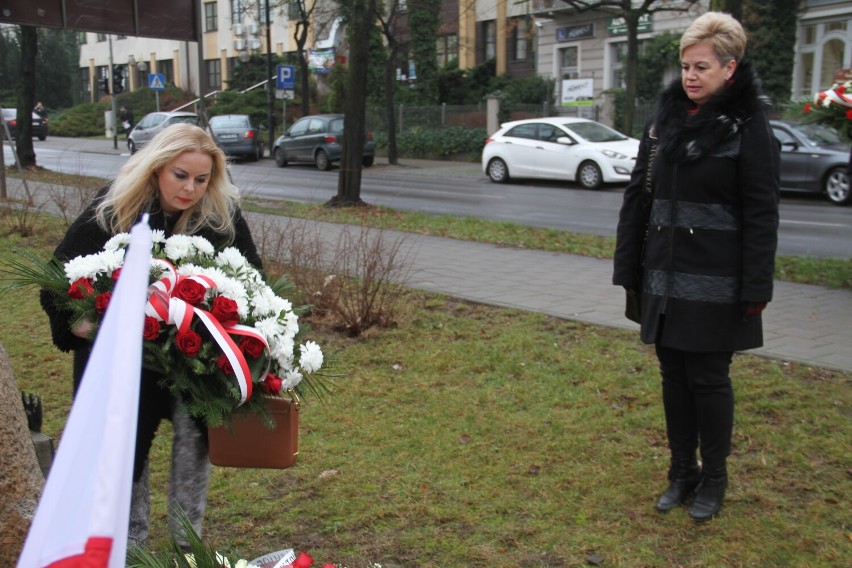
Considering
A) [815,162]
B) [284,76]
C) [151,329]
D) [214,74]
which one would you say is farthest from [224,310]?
[214,74]

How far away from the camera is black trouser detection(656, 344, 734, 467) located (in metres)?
3.92

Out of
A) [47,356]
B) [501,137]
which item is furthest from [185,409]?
[501,137]

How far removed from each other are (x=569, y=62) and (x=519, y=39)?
13.6 feet

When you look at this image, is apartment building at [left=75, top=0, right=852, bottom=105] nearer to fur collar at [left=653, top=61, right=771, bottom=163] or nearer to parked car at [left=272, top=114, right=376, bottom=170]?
parked car at [left=272, top=114, right=376, bottom=170]

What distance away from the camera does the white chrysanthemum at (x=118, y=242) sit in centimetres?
302

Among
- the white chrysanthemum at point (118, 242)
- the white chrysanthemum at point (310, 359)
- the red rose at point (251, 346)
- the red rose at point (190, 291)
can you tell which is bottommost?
the white chrysanthemum at point (310, 359)

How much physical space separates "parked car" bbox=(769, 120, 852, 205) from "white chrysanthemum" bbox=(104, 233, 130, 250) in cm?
1691

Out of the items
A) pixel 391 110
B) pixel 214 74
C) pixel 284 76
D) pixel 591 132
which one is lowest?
pixel 591 132

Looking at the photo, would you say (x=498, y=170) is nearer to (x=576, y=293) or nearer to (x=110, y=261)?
(x=576, y=293)

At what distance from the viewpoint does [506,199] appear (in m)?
19.4

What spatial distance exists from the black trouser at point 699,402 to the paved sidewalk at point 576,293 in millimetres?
2224

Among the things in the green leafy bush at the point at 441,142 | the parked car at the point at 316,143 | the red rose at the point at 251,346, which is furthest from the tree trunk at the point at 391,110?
the red rose at the point at 251,346

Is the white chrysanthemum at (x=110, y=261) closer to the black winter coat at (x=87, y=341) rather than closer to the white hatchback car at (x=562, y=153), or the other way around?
the black winter coat at (x=87, y=341)

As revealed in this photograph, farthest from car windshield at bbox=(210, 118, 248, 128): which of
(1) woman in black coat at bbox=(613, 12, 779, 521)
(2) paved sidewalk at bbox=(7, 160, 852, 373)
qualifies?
(1) woman in black coat at bbox=(613, 12, 779, 521)
